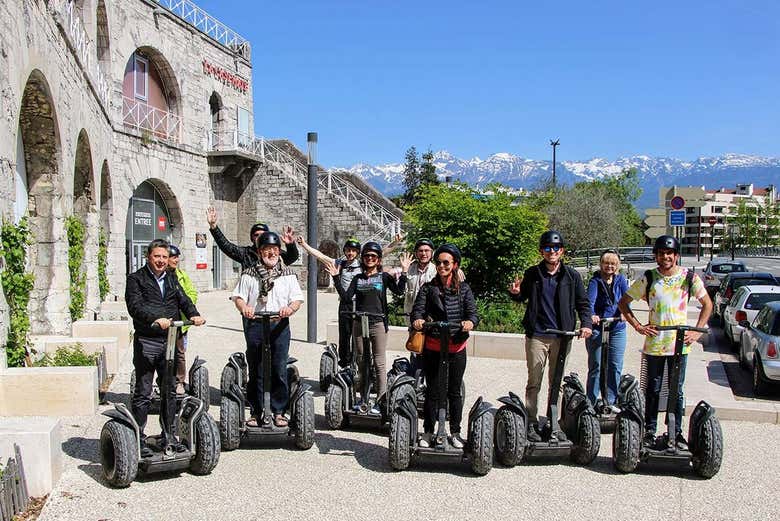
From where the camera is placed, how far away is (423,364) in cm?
586

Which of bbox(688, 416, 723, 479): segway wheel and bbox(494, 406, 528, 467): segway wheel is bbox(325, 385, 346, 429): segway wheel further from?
bbox(688, 416, 723, 479): segway wheel

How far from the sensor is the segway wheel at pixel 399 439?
218 inches

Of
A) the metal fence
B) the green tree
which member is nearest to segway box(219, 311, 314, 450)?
the metal fence

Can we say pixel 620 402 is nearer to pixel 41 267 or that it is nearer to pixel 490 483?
pixel 490 483

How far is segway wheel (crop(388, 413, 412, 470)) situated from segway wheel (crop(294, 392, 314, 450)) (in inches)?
35.7

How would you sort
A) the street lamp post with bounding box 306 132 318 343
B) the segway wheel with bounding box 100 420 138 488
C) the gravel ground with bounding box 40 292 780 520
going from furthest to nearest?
the street lamp post with bounding box 306 132 318 343 → the segway wheel with bounding box 100 420 138 488 → the gravel ground with bounding box 40 292 780 520

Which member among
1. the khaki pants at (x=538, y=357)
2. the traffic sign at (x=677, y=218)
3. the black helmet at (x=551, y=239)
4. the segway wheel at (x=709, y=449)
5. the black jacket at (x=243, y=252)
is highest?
the traffic sign at (x=677, y=218)

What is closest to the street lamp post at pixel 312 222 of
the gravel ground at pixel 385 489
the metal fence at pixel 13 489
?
the gravel ground at pixel 385 489

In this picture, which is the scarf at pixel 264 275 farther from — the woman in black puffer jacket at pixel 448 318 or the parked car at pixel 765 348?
the parked car at pixel 765 348

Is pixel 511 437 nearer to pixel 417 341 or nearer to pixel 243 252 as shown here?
pixel 417 341

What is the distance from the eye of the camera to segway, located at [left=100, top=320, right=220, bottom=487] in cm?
509

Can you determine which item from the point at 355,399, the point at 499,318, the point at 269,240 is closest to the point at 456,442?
the point at 355,399

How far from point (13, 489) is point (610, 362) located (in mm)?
5519

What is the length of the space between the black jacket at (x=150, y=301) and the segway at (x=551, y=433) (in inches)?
110
